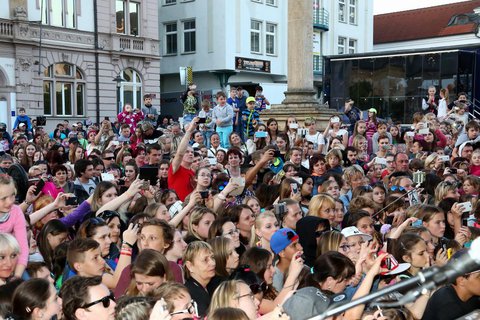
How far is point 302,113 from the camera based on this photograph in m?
16.5

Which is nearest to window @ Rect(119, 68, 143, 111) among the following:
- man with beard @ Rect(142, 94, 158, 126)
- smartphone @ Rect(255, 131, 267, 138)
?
man with beard @ Rect(142, 94, 158, 126)

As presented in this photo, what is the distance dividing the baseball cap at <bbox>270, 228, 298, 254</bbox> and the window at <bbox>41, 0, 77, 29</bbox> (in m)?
27.6

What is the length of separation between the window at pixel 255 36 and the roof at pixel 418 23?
18.9 meters

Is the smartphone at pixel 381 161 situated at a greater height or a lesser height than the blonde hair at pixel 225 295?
greater

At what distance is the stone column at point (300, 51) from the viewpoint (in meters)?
16.3

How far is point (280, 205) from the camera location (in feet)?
23.3

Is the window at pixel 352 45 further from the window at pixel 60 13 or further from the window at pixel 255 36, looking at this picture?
the window at pixel 60 13

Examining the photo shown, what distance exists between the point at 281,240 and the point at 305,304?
6.22ft

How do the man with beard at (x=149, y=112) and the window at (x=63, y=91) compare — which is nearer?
the man with beard at (x=149, y=112)

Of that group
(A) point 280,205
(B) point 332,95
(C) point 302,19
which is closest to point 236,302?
(A) point 280,205

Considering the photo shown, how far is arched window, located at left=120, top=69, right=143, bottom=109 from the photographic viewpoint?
34.6 meters

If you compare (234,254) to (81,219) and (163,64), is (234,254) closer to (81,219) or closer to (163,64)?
(81,219)

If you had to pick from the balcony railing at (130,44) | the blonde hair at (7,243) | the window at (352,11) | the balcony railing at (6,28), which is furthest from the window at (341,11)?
the blonde hair at (7,243)

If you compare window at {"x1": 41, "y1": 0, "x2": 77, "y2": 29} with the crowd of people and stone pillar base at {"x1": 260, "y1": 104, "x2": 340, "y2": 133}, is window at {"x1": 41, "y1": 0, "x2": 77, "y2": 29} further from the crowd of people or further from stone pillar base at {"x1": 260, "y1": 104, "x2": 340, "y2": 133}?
the crowd of people
